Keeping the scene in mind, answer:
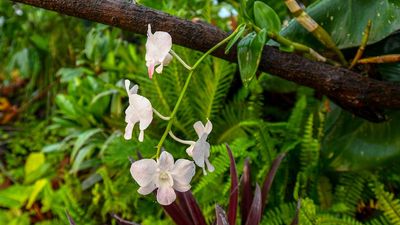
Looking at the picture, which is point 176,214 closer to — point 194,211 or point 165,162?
point 194,211

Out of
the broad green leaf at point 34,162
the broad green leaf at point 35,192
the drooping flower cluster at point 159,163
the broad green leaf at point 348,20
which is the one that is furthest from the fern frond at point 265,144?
the broad green leaf at point 34,162

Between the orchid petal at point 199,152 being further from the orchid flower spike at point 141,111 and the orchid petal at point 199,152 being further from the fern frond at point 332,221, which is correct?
the fern frond at point 332,221

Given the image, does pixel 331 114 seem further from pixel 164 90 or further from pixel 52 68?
pixel 52 68

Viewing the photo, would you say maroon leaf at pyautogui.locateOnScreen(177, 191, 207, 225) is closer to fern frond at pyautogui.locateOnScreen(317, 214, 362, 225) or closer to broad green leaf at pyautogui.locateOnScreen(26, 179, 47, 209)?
fern frond at pyautogui.locateOnScreen(317, 214, 362, 225)

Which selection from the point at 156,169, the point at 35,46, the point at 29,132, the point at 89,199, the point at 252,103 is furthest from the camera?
the point at 35,46

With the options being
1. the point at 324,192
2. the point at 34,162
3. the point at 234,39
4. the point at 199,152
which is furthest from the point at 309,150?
the point at 34,162

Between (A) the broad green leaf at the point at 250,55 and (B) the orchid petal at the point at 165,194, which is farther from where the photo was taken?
(A) the broad green leaf at the point at 250,55

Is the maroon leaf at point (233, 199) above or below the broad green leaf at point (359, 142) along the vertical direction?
below

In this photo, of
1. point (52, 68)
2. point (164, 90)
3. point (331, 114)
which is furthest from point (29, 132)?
point (331, 114)
